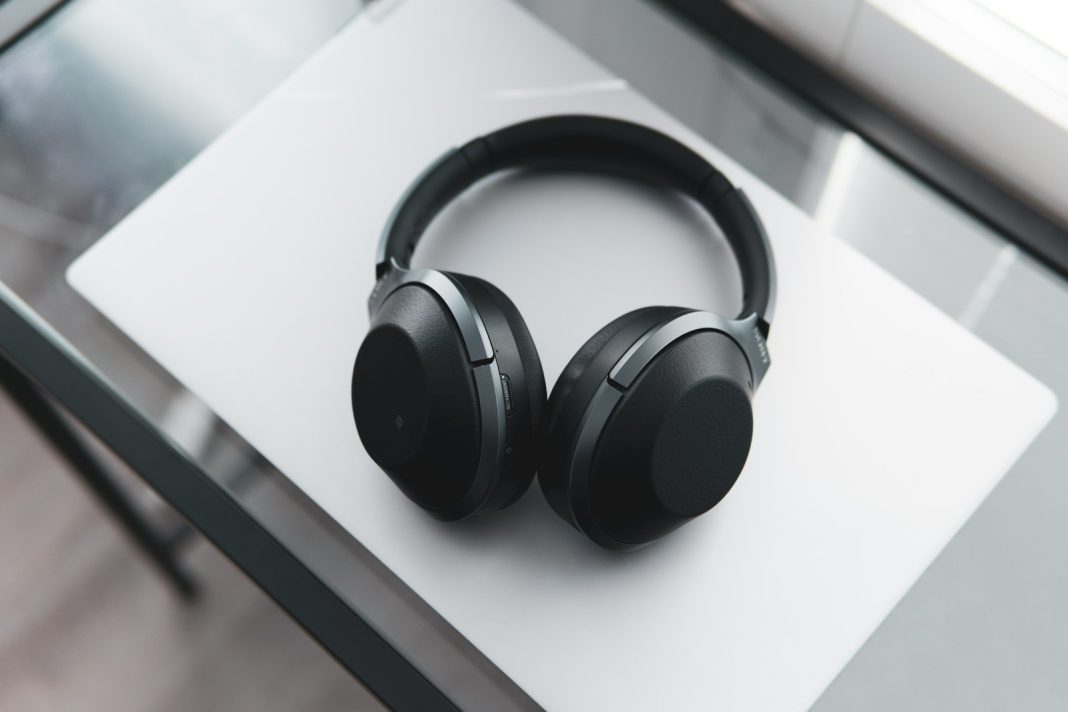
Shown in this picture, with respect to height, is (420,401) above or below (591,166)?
below

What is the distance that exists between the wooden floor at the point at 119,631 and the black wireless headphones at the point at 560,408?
0.47 m

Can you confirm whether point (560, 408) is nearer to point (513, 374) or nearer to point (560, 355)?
point (513, 374)

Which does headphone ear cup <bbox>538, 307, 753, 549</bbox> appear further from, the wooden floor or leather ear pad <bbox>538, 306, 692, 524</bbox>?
the wooden floor

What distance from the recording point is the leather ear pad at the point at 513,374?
1.85 ft

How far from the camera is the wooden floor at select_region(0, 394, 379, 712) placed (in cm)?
100

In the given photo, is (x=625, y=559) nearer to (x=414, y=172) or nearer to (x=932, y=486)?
(x=932, y=486)

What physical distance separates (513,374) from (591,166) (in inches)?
8.8

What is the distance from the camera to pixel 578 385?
22.0 inches

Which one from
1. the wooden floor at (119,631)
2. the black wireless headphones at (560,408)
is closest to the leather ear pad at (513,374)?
the black wireless headphones at (560,408)

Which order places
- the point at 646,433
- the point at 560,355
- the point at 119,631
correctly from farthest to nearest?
the point at 119,631, the point at 560,355, the point at 646,433

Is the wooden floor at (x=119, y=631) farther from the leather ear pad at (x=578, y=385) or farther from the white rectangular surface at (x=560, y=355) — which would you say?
the leather ear pad at (x=578, y=385)

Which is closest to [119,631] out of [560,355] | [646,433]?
[560,355]

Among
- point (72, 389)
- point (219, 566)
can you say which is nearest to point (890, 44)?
point (72, 389)

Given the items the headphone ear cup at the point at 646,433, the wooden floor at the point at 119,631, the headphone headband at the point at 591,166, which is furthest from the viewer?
the wooden floor at the point at 119,631
